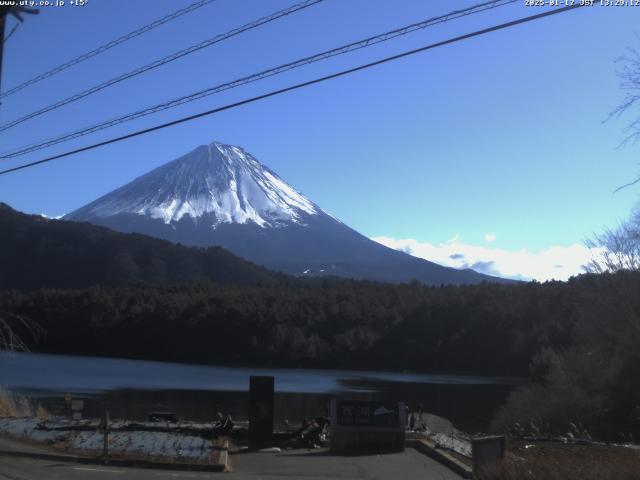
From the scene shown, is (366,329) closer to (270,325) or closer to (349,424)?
(270,325)

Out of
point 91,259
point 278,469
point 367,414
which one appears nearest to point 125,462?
point 278,469

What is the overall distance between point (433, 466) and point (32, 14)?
10471mm

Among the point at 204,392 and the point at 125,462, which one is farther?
the point at 204,392

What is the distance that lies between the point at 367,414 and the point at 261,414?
7.63 ft

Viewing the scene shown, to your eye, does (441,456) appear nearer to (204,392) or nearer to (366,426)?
(366,426)

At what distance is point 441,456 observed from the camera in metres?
16.8

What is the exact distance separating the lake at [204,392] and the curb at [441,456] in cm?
1487

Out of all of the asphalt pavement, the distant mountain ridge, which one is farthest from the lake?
the distant mountain ridge

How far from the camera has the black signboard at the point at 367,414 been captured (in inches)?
711

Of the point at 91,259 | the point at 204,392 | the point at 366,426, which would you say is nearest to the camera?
the point at 366,426

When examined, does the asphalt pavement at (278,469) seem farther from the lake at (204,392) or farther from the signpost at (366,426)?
the lake at (204,392)

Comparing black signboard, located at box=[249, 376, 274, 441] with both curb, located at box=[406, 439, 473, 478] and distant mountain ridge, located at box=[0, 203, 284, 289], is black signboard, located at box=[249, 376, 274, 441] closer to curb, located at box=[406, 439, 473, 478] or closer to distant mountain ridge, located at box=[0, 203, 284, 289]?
curb, located at box=[406, 439, 473, 478]

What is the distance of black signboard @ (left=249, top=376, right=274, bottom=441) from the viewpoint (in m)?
18.5

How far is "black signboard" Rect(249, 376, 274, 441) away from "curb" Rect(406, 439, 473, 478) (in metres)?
3.14
